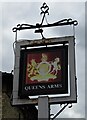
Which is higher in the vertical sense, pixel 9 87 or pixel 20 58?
pixel 20 58

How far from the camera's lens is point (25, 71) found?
15750mm

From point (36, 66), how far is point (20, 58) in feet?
2.70

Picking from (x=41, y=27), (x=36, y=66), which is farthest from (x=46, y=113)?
(x=41, y=27)

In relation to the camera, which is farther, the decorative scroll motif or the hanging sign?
the decorative scroll motif

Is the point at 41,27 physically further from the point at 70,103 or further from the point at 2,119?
the point at 2,119

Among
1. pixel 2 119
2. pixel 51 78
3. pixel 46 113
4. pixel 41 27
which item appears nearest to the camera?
pixel 46 113

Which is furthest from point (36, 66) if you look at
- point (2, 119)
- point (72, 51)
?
point (2, 119)

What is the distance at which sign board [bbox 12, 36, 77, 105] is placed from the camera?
15.0 metres

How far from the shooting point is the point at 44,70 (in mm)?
15461

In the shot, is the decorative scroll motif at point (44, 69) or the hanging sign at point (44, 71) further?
the decorative scroll motif at point (44, 69)

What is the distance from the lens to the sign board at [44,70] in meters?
15.0

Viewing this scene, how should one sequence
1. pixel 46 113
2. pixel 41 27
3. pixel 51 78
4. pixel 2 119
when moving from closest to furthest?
pixel 46 113, pixel 51 78, pixel 41 27, pixel 2 119

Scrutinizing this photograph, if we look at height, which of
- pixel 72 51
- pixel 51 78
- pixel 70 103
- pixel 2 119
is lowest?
pixel 2 119

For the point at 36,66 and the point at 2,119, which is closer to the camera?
the point at 36,66
